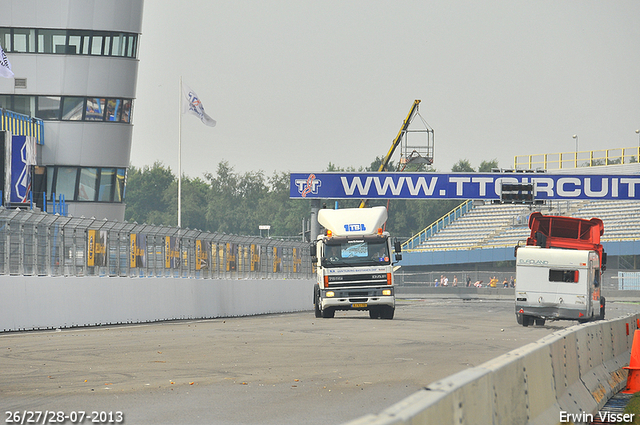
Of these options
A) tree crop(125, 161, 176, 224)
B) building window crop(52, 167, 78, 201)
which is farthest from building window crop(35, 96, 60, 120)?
tree crop(125, 161, 176, 224)

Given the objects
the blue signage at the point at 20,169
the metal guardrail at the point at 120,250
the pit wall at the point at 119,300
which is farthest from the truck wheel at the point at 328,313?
the blue signage at the point at 20,169

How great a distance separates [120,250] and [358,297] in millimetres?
7375

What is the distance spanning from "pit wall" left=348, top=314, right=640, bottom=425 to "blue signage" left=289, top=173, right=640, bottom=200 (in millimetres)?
34193

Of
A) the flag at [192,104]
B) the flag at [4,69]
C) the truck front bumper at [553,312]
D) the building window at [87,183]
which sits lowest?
the truck front bumper at [553,312]

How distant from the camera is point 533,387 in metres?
7.60

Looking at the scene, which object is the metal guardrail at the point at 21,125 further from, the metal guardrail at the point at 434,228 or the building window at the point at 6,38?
the metal guardrail at the point at 434,228

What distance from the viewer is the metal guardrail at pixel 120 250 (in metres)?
21.4

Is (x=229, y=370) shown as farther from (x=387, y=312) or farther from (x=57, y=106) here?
(x=57, y=106)

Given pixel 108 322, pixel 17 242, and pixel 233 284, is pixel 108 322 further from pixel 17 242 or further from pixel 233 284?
pixel 233 284

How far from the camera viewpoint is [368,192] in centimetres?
4906

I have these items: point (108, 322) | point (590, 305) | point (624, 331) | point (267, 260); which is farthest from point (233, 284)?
point (624, 331)

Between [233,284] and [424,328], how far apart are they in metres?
12.3

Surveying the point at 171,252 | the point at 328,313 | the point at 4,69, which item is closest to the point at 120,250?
the point at 171,252

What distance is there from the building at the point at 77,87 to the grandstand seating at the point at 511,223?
1434 inches
